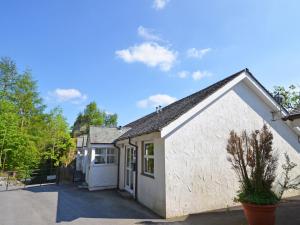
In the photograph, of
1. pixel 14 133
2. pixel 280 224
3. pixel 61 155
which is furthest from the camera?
pixel 61 155

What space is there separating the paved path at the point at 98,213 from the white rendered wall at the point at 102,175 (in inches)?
101

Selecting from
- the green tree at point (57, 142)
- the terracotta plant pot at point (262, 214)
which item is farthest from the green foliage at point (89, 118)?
the terracotta plant pot at point (262, 214)

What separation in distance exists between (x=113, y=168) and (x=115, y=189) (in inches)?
53.5

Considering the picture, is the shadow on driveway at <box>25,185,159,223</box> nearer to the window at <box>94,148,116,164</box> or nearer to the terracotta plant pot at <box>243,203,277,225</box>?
the window at <box>94,148,116,164</box>

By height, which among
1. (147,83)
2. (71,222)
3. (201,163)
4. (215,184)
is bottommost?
(71,222)

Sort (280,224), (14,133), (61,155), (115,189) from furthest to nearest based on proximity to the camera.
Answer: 1. (61,155)
2. (14,133)
3. (115,189)
4. (280,224)

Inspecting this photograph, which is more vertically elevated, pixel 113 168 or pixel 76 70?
pixel 76 70

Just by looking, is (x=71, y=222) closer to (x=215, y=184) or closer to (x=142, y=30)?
(x=215, y=184)

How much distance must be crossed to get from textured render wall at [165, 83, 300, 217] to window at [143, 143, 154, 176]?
1617mm

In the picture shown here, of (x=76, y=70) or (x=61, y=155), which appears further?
(x=61, y=155)

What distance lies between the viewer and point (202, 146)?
923 centimetres

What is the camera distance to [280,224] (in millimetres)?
6820

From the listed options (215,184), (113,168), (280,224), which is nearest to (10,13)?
(113,168)

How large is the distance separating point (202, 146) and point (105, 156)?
799 centimetres
